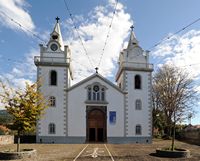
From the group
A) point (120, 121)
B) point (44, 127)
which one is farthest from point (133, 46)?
point (44, 127)

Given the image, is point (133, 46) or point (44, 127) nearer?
point (44, 127)

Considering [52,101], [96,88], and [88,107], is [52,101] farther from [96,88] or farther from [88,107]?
[96,88]

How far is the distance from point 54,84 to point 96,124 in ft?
23.4

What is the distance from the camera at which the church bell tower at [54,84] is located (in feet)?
108

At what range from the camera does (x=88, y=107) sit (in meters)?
33.8

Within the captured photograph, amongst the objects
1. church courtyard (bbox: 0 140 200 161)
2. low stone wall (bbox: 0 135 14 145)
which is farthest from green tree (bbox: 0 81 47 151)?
low stone wall (bbox: 0 135 14 145)

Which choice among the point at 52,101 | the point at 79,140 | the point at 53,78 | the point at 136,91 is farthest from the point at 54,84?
the point at 136,91

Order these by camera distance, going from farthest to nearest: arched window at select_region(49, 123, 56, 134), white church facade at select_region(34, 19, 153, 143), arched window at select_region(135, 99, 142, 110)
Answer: arched window at select_region(135, 99, 142, 110)
white church facade at select_region(34, 19, 153, 143)
arched window at select_region(49, 123, 56, 134)

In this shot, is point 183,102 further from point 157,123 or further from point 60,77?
point 60,77

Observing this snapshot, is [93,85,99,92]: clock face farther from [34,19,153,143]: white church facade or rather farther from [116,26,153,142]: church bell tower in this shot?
[116,26,153,142]: church bell tower

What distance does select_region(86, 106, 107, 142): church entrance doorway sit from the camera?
34031 millimetres

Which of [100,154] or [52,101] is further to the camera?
[52,101]

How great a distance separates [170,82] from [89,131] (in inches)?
595

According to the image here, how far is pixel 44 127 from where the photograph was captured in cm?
3294
